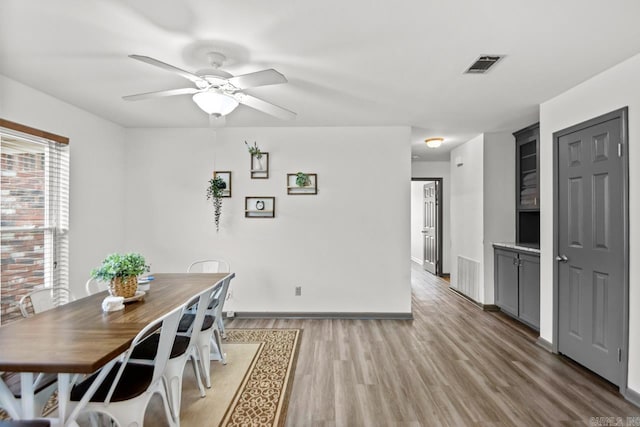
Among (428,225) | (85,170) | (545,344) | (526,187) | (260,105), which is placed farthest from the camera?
(428,225)

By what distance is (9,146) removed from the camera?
2844 mm

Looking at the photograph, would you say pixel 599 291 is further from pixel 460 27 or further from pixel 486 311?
pixel 460 27

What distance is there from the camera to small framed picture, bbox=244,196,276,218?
433 centimetres

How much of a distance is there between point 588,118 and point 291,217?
329 cm

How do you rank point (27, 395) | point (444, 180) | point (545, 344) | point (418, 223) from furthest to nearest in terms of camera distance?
1. point (418, 223)
2. point (444, 180)
3. point (545, 344)
4. point (27, 395)

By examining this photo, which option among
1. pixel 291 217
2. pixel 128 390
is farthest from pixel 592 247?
pixel 128 390

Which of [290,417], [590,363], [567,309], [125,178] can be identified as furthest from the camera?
[125,178]

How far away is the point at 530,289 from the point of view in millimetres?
3818

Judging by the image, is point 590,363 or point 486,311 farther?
point 486,311

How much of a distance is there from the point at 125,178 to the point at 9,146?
5.16 ft

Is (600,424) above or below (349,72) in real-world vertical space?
below

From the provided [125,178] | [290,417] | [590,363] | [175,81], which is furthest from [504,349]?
[125,178]

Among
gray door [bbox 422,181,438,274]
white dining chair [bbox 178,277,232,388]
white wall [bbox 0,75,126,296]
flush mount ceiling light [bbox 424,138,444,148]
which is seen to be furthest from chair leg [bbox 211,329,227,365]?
gray door [bbox 422,181,438,274]

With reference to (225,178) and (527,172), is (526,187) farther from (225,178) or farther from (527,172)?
(225,178)
